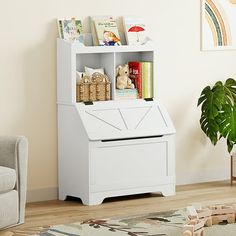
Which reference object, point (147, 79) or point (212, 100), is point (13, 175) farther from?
point (212, 100)

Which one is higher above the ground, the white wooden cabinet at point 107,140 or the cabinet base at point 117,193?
the white wooden cabinet at point 107,140

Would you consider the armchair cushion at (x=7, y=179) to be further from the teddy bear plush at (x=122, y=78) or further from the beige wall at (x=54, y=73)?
the teddy bear plush at (x=122, y=78)

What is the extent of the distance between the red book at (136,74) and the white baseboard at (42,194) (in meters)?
1.05

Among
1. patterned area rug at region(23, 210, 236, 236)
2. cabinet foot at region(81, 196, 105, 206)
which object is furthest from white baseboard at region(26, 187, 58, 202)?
patterned area rug at region(23, 210, 236, 236)

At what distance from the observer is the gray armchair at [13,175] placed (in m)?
5.24

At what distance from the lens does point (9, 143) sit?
5.40m

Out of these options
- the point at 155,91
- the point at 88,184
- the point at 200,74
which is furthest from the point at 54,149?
the point at 200,74

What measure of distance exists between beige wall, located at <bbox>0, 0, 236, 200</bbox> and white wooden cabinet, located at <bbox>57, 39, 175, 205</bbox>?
127 millimetres

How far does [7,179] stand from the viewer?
522 cm

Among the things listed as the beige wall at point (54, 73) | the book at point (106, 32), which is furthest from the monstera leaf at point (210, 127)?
the book at point (106, 32)

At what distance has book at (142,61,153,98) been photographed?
6523 millimetres

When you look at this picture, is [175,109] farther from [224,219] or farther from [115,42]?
[224,219]

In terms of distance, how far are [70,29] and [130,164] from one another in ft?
3.78

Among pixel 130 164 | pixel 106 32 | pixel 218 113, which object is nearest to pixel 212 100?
pixel 218 113
